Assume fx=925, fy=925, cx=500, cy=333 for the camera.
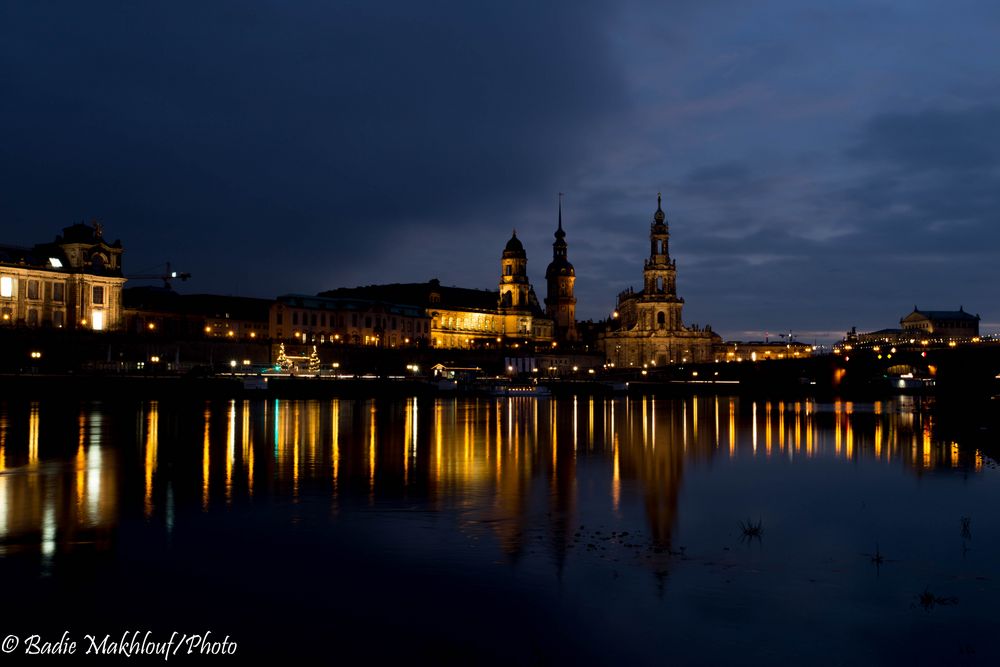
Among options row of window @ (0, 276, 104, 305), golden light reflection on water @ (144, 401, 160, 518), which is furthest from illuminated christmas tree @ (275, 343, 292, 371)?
golden light reflection on water @ (144, 401, 160, 518)

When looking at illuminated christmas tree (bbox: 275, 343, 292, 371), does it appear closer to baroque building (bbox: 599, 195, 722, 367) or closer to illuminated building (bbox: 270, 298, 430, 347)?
illuminated building (bbox: 270, 298, 430, 347)

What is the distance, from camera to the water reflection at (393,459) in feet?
83.0

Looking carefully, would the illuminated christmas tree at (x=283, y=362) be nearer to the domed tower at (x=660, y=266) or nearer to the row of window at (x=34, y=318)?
the row of window at (x=34, y=318)

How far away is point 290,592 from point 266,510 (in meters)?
9.05

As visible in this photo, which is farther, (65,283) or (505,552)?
(65,283)

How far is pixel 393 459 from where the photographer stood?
128ft

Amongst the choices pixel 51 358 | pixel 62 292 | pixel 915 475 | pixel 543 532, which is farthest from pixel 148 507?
pixel 62 292

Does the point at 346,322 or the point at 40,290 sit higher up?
the point at 40,290

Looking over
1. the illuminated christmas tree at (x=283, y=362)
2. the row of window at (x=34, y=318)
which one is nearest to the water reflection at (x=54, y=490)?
the row of window at (x=34, y=318)

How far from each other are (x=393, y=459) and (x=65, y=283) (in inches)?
3917

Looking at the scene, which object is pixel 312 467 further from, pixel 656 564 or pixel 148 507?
pixel 656 564

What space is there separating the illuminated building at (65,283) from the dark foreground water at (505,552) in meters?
83.1

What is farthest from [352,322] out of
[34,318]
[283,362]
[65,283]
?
[34,318]

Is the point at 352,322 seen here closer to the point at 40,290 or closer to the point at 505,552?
the point at 40,290
